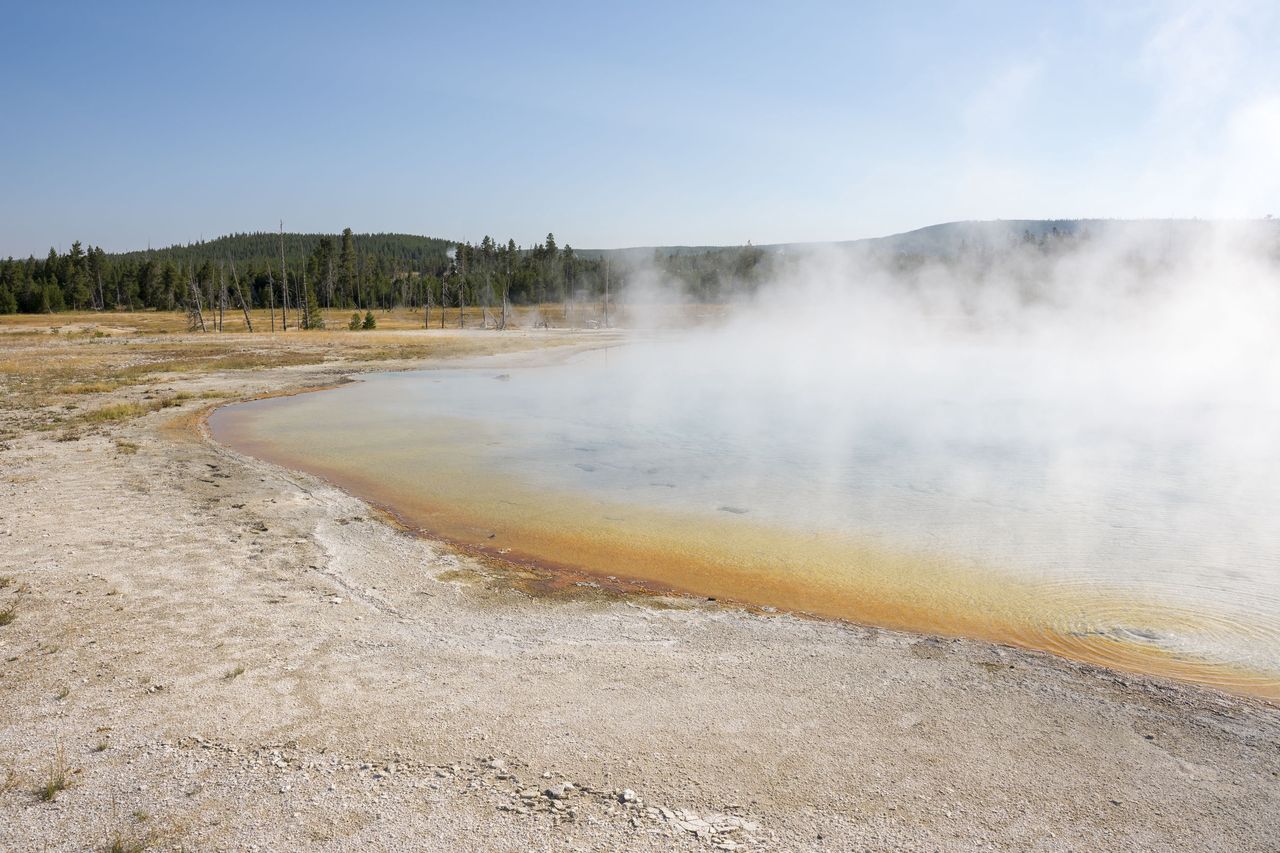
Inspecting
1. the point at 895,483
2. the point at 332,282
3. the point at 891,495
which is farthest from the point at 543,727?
the point at 332,282

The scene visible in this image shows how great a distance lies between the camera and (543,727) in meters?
3.72

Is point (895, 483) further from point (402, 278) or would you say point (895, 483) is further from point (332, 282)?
point (402, 278)

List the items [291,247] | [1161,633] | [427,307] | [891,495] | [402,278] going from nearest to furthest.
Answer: [1161,633], [891,495], [427,307], [402,278], [291,247]

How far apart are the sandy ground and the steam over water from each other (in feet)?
3.50

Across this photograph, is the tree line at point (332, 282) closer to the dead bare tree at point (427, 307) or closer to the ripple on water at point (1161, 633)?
the dead bare tree at point (427, 307)

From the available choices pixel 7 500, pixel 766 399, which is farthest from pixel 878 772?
pixel 766 399

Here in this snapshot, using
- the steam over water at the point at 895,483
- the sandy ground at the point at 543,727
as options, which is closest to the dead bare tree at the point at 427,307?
the steam over water at the point at 895,483

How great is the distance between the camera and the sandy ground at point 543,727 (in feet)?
9.84

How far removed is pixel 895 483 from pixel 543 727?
22.7 feet

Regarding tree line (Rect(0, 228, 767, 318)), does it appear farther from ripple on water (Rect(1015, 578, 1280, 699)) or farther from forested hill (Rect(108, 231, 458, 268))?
ripple on water (Rect(1015, 578, 1280, 699))

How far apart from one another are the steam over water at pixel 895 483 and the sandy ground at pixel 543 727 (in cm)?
107

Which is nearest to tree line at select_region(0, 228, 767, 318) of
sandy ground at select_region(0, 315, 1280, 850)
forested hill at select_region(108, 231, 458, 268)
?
forested hill at select_region(108, 231, 458, 268)

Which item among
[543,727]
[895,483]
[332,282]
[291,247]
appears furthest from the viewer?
[291,247]

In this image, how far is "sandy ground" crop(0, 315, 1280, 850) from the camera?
9.84 ft
